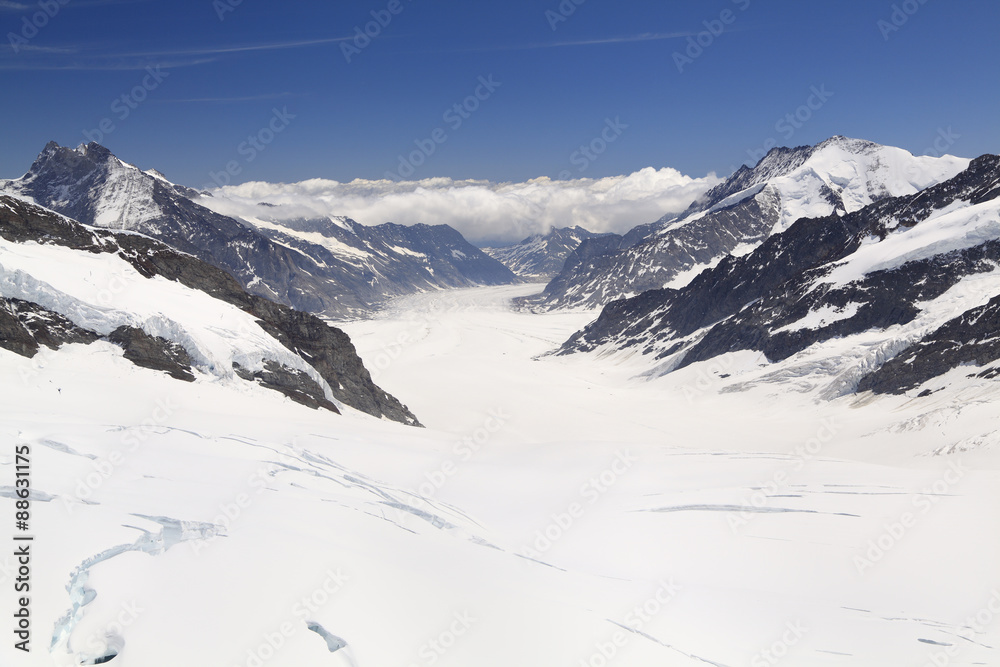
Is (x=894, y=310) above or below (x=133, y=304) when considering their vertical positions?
below

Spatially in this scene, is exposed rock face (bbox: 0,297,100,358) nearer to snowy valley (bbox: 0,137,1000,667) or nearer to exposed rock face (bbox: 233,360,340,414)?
snowy valley (bbox: 0,137,1000,667)

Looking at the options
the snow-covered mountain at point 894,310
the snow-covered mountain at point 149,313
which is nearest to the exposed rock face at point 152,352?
the snow-covered mountain at point 149,313

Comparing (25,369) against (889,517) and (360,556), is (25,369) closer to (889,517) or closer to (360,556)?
(360,556)

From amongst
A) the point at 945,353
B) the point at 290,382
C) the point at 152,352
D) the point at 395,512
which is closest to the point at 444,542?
the point at 395,512

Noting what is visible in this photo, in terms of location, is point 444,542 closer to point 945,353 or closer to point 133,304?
point 133,304

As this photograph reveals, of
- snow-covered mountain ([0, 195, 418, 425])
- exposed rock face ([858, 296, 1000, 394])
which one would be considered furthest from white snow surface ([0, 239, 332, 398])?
exposed rock face ([858, 296, 1000, 394])

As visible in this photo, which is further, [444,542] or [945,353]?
[945,353]
